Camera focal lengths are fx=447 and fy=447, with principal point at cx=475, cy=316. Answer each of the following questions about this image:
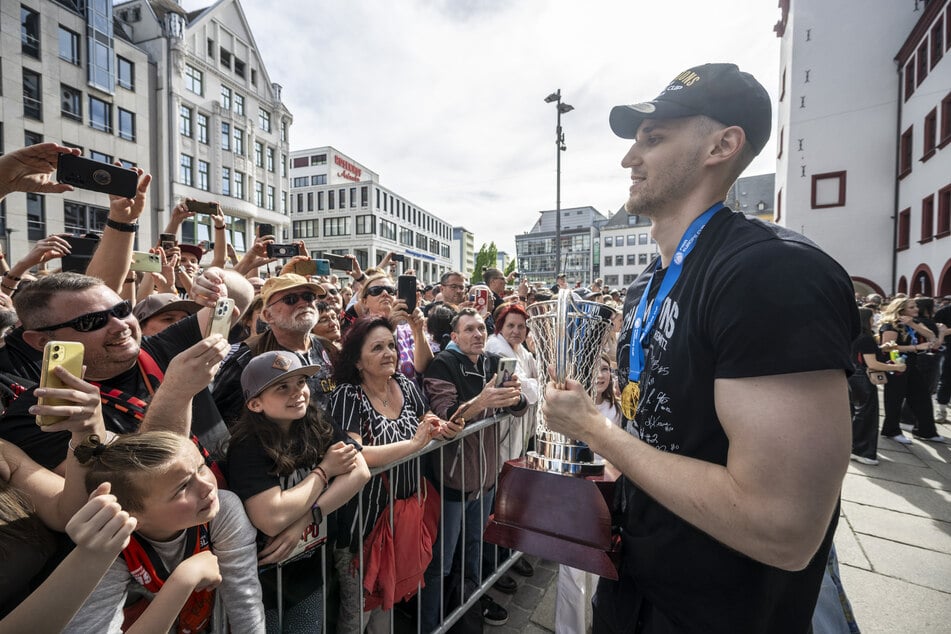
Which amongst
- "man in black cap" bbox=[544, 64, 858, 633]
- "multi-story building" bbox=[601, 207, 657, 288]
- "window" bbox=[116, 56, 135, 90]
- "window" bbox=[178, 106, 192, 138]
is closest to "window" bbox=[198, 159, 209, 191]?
"window" bbox=[178, 106, 192, 138]

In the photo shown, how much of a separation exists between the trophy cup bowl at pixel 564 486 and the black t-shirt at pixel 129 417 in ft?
4.72

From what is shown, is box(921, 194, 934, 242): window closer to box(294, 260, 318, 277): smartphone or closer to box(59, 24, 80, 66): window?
box(294, 260, 318, 277): smartphone

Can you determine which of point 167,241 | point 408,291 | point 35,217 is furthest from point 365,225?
point 408,291

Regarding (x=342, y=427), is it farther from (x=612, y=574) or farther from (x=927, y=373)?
(x=927, y=373)

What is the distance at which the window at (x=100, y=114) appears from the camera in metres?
23.3

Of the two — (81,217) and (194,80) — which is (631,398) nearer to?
(81,217)

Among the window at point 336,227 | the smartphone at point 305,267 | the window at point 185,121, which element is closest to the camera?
the smartphone at point 305,267

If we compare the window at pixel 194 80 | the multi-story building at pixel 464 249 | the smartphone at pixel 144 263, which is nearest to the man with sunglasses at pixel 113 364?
the smartphone at pixel 144 263

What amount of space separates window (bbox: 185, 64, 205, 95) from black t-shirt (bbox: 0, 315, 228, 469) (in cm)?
3509

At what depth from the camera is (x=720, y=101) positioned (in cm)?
135

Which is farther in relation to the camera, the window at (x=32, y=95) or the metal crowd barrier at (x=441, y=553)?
the window at (x=32, y=95)

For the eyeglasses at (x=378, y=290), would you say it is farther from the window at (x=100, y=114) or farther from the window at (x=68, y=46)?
the window at (x=68, y=46)

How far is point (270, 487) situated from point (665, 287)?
182 centimetres

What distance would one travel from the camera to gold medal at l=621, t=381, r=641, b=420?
1427 mm
